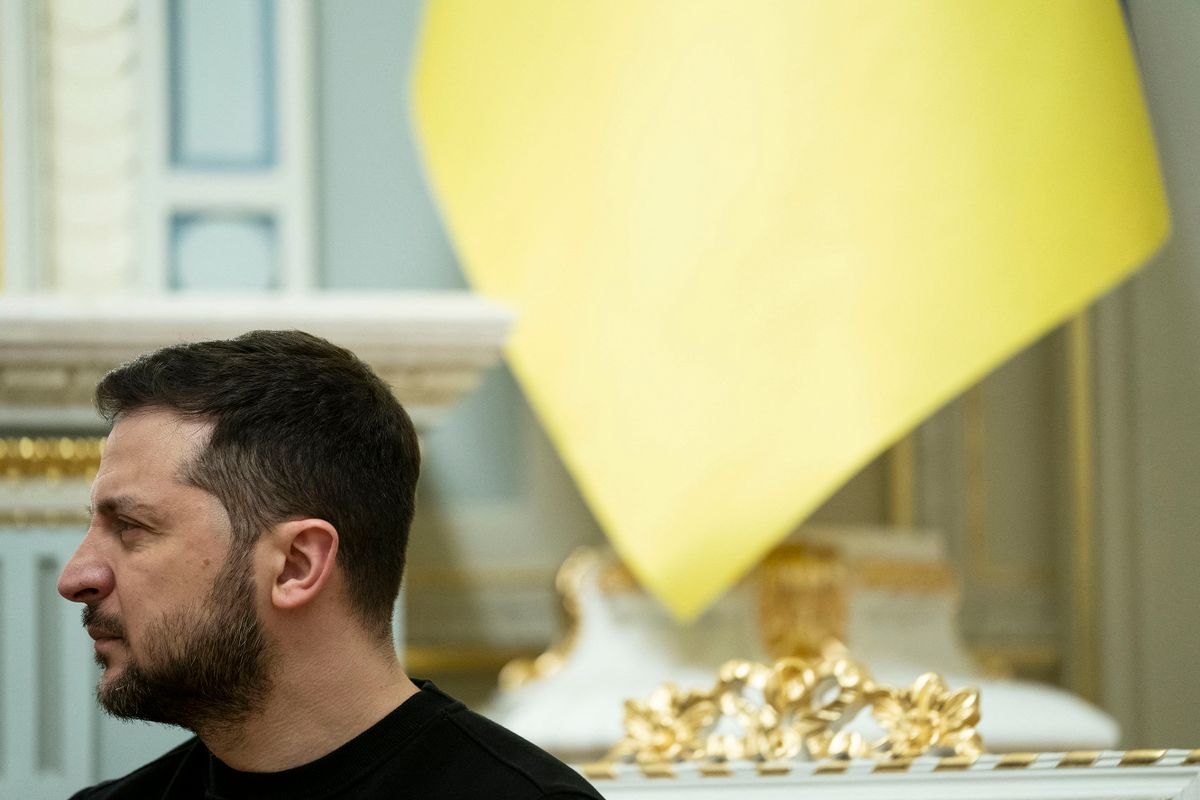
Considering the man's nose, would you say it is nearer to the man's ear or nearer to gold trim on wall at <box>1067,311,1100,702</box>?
the man's ear

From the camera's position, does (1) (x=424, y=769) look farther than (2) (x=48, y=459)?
No

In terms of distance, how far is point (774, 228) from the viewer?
4.55ft

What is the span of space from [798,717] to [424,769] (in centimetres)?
35

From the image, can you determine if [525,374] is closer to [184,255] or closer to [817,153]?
[817,153]

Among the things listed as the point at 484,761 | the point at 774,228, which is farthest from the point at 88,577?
the point at 774,228

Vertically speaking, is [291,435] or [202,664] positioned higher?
[291,435]

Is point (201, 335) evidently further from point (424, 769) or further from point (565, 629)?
point (565, 629)

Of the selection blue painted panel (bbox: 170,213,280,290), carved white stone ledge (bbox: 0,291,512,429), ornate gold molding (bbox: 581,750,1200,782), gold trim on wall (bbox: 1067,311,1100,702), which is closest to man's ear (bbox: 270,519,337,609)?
ornate gold molding (bbox: 581,750,1200,782)

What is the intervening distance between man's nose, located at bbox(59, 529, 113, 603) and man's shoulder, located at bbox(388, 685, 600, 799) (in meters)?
0.21

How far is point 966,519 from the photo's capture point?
226cm

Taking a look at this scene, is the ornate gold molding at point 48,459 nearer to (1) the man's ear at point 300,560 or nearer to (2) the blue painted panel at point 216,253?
(1) the man's ear at point 300,560

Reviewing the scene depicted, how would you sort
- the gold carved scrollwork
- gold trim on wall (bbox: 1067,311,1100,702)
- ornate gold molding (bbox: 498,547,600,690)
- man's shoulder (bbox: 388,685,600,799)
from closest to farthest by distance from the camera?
1. man's shoulder (bbox: 388,685,600,799)
2. the gold carved scrollwork
3. ornate gold molding (bbox: 498,547,600,690)
4. gold trim on wall (bbox: 1067,311,1100,702)

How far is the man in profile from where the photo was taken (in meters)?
0.78

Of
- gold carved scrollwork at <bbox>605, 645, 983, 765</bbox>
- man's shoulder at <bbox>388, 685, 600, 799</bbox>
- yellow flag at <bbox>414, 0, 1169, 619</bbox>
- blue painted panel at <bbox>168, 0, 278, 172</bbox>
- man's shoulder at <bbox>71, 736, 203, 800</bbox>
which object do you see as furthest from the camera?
blue painted panel at <bbox>168, 0, 278, 172</bbox>
